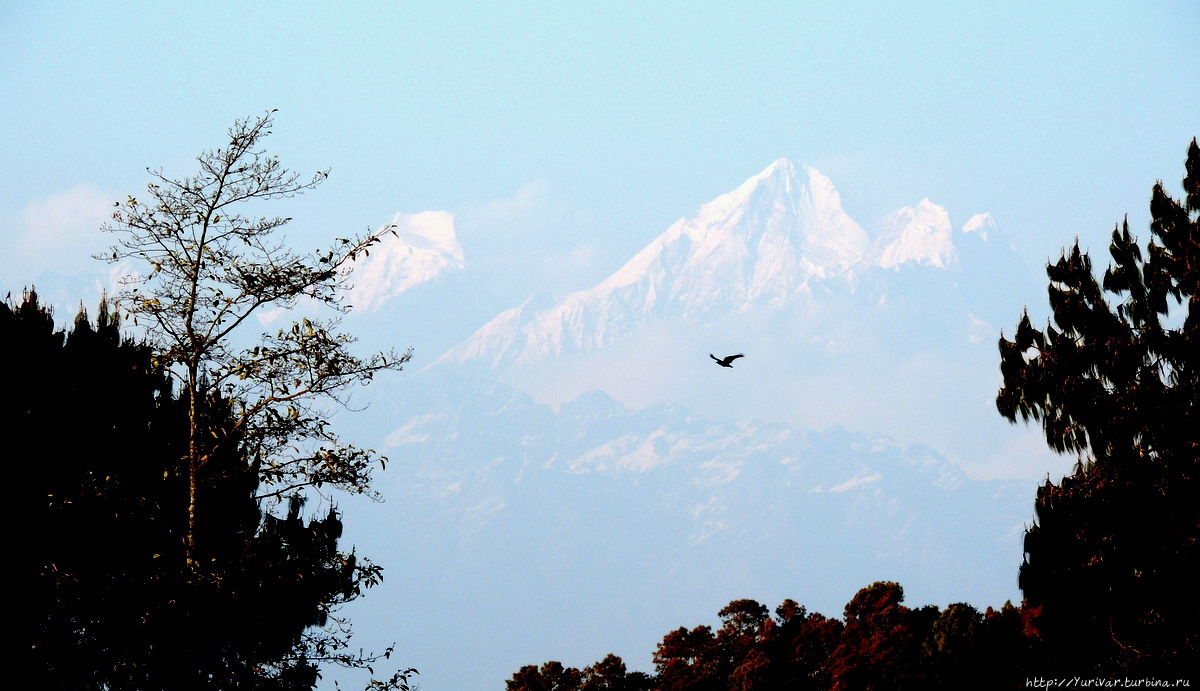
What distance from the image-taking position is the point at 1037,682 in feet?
79.8

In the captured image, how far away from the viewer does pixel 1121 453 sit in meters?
21.0

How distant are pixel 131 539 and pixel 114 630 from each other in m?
6.28

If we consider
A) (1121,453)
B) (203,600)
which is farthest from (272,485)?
(1121,453)

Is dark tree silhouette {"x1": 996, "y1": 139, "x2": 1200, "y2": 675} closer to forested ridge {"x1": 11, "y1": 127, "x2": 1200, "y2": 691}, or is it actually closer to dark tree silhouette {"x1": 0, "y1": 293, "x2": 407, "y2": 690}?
forested ridge {"x1": 11, "y1": 127, "x2": 1200, "y2": 691}

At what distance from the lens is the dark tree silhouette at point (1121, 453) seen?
20.3 metres

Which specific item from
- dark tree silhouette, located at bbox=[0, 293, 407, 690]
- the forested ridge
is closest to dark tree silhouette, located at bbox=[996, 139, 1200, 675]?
the forested ridge

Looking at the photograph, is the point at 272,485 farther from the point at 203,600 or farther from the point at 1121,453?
the point at 1121,453

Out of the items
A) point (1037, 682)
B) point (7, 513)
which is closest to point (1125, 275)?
point (1037, 682)

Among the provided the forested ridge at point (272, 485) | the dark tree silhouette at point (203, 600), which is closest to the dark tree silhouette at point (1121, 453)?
the forested ridge at point (272, 485)

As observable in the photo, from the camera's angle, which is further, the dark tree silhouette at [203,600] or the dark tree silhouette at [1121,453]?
the dark tree silhouette at [1121,453]

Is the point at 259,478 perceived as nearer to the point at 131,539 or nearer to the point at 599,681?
the point at 131,539

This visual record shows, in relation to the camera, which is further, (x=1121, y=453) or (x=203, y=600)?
(x=1121, y=453)

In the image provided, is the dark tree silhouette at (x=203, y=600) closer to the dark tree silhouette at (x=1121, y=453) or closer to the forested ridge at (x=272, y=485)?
the forested ridge at (x=272, y=485)

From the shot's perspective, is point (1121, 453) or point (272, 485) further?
point (1121, 453)
